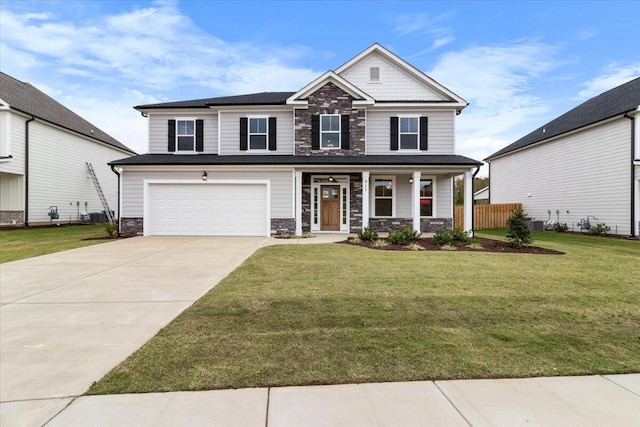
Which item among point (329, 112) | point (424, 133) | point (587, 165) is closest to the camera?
point (329, 112)

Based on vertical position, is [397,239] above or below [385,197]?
below

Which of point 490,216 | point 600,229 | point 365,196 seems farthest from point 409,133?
point 600,229

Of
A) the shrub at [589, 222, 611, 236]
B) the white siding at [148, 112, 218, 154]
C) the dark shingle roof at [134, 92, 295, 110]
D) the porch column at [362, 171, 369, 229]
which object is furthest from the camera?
the white siding at [148, 112, 218, 154]

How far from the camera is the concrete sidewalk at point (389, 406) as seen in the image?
2.21 m

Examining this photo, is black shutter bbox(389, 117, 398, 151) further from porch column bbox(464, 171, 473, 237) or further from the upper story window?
porch column bbox(464, 171, 473, 237)

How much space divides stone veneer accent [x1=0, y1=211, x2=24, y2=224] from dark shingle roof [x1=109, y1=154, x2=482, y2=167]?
831 cm

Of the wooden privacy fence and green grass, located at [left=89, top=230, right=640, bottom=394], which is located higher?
the wooden privacy fence

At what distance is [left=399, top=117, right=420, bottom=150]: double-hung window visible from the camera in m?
15.1

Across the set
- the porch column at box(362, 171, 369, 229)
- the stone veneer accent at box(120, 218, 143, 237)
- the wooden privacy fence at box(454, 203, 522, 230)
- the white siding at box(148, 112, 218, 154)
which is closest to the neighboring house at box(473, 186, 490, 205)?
the wooden privacy fence at box(454, 203, 522, 230)

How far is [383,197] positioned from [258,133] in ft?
21.2

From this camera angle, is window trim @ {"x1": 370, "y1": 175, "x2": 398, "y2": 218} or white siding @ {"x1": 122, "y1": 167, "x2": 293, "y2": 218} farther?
window trim @ {"x1": 370, "y1": 175, "x2": 398, "y2": 218}

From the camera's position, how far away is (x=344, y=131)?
14602 mm

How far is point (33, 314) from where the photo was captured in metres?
4.39

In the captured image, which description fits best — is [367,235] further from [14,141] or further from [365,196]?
[14,141]
